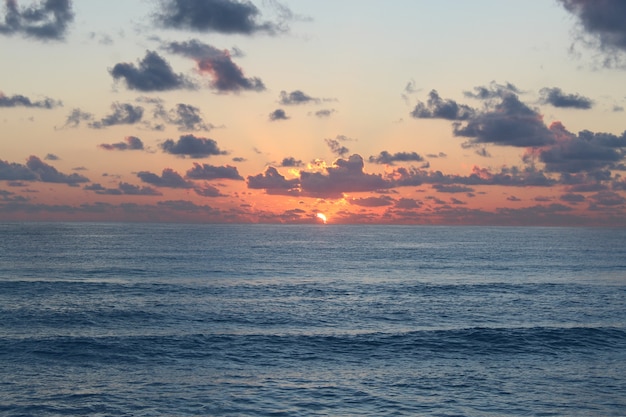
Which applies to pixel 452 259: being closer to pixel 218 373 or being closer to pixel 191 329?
pixel 191 329

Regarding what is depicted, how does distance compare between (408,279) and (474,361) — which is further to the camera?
(408,279)

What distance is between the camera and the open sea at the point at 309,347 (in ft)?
112

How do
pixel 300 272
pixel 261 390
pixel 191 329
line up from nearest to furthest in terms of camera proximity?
pixel 261 390, pixel 191 329, pixel 300 272

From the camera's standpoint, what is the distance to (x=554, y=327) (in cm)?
5516

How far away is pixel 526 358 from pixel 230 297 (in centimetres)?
3833

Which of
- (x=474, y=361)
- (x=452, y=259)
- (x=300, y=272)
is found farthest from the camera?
(x=452, y=259)

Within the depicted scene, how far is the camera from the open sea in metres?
34.0

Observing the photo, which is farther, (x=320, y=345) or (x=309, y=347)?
(x=320, y=345)

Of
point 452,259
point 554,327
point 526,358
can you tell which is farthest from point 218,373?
point 452,259

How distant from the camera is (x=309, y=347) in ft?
154

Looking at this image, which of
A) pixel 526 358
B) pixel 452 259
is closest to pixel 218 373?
pixel 526 358

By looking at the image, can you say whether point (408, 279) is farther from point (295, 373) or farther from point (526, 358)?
point (295, 373)

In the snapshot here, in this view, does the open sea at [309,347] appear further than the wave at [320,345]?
No

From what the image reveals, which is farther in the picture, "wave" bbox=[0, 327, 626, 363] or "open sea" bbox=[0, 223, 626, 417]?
"wave" bbox=[0, 327, 626, 363]
